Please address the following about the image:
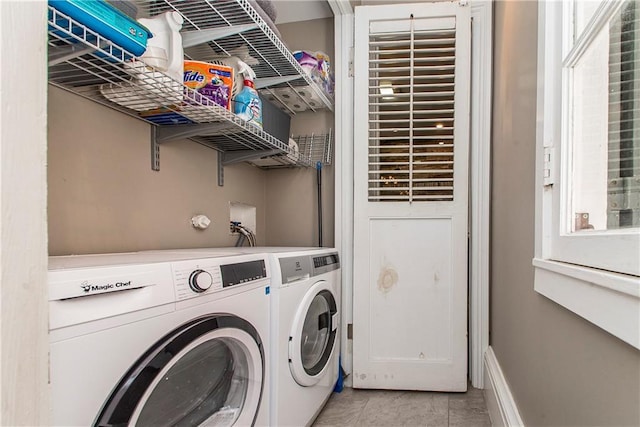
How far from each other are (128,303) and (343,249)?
1.61 meters

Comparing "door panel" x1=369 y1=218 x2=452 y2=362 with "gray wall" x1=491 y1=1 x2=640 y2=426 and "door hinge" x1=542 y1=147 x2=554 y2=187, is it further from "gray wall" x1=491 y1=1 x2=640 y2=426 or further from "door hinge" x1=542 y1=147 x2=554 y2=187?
"door hinge" x1=542 y1=147 x2=554 y2=187

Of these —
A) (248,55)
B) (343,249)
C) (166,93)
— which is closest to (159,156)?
(166,93)

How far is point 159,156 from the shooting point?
62.2 inches

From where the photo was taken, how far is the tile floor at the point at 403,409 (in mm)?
1815

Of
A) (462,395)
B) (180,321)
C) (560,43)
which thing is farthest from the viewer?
(462,395)

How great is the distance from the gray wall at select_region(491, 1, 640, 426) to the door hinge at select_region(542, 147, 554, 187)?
168 millimetres

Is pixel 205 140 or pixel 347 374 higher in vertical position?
pixel 205 140

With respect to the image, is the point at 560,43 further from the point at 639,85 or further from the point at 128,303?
the point at 128,303

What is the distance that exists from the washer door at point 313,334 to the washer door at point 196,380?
258 millimetres

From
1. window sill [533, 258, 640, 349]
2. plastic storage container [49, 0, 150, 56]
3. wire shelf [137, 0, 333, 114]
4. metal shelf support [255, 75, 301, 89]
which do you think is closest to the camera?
window sill [533, 258, 640, 349]

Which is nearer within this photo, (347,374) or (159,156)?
(159,156)

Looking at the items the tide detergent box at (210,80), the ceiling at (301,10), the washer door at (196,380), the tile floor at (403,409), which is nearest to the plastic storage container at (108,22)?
the tide detergent box at (210,80)

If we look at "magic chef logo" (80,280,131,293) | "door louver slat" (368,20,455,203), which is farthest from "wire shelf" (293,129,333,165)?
"magic chef logo" (80,280,131,293)

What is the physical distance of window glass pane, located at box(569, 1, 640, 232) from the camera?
0.71 meters
